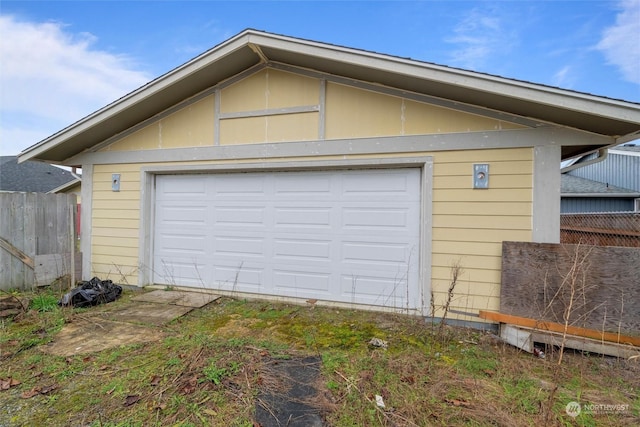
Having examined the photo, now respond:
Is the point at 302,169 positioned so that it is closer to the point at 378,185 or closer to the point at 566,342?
the point at 378,185

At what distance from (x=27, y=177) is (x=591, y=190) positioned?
92.9 ft

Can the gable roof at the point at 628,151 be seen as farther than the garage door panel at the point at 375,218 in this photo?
Yes

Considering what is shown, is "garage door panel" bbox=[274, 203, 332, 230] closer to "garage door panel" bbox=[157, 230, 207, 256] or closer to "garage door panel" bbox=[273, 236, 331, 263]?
"garage door panel" bbox=[273, 236, 331, 263]

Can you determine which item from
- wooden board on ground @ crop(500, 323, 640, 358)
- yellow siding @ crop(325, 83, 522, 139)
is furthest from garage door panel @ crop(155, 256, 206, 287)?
wooden board on ground @ crop(500, 323, 640, 358)

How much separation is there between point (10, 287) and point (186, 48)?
292 inches

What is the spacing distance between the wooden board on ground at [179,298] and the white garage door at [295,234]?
0.80 ft

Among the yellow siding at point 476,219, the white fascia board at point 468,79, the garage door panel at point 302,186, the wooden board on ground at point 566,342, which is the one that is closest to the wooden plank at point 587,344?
the wooden board on ground at point 566,342

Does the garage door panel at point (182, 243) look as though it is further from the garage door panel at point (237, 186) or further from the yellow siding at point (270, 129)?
the yellow siding at point (270, 129)

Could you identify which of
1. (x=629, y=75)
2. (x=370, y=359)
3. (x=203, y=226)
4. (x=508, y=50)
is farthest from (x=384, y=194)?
(x=629, y=75)

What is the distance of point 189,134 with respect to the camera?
5.00 metres

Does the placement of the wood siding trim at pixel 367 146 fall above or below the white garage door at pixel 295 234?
above

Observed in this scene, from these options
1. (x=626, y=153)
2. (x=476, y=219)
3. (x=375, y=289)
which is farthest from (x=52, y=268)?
(x=626, y=153)

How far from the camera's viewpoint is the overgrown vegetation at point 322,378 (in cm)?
196

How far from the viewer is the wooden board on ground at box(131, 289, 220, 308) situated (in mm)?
4468
